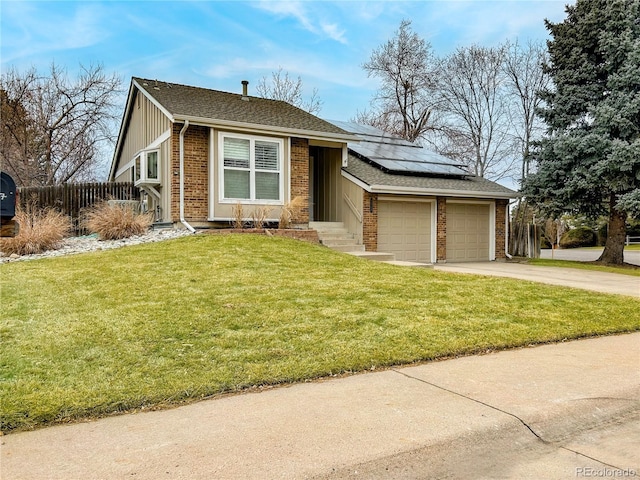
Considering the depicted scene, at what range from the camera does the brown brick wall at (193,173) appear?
38.5 ft

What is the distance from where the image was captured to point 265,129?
Result: 12391 millimetres

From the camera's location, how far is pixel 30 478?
2.37 m

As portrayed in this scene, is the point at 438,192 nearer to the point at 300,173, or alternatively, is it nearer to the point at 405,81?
the point at 300,173

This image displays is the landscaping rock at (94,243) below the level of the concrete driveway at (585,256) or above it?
above

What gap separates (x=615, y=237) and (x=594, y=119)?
12.8 feet

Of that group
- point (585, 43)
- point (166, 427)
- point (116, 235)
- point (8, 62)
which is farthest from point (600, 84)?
point (8, 62)

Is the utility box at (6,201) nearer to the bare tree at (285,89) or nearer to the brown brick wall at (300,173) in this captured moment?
the brown brick wall at (300,173)

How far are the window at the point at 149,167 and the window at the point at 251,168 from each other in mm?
2121

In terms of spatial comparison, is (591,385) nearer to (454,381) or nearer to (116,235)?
(454,381)

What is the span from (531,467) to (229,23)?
12.4 m

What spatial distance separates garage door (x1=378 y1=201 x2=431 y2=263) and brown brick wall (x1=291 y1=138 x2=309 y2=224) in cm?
233

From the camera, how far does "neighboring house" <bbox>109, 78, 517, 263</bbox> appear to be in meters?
12.0

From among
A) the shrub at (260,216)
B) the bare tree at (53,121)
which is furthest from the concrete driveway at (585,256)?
the bare tree at (53,121)

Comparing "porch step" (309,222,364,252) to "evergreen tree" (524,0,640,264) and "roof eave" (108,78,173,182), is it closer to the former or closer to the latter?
"roof eave" (108,78,173,182)
